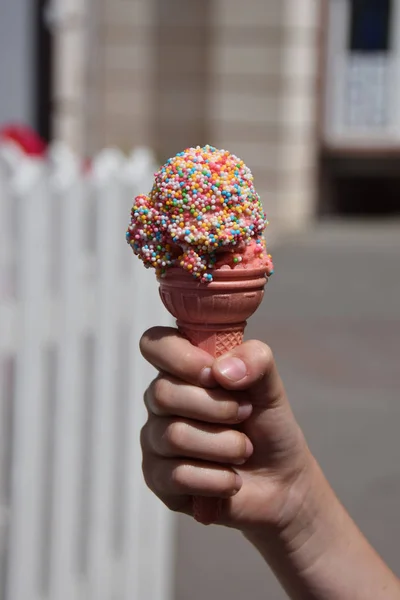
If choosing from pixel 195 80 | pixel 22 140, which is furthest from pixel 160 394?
pixel 195 80

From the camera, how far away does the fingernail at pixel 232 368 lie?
1.37 m

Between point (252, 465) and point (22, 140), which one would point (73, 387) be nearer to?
point (252, 465)

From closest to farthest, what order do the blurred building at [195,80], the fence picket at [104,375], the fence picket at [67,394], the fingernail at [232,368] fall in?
the fingernail at [232,368] → the fence picket at [67,394] → the fence picket at [104,375] → the blurred building at [195,80]

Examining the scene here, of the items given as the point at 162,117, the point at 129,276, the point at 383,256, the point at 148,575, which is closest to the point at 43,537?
the point at 148,575

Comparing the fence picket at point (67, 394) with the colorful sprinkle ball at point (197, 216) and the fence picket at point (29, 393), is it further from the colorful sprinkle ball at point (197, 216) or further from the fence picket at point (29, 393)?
the colorful sprinkle ball at point (197, 216)

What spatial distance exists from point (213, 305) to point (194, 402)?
155 mm

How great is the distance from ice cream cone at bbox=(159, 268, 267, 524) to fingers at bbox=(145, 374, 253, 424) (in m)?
0.09

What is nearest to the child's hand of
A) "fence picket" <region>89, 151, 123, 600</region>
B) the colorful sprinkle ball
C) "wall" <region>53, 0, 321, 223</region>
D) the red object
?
the colorful sprinkle ball

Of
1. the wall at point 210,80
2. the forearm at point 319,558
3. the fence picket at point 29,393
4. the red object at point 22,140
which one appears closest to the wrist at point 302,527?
the forearm at point 319,558

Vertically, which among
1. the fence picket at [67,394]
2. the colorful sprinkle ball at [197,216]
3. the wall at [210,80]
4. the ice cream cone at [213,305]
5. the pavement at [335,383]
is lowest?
the pavement at [335,383]

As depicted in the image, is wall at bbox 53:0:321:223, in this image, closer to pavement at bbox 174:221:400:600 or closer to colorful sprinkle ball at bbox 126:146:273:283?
pavement at bbox 174:221:400:600

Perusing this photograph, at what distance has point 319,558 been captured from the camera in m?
1.66

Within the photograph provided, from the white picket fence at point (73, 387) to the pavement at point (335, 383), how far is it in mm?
803

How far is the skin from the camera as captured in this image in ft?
4.59
